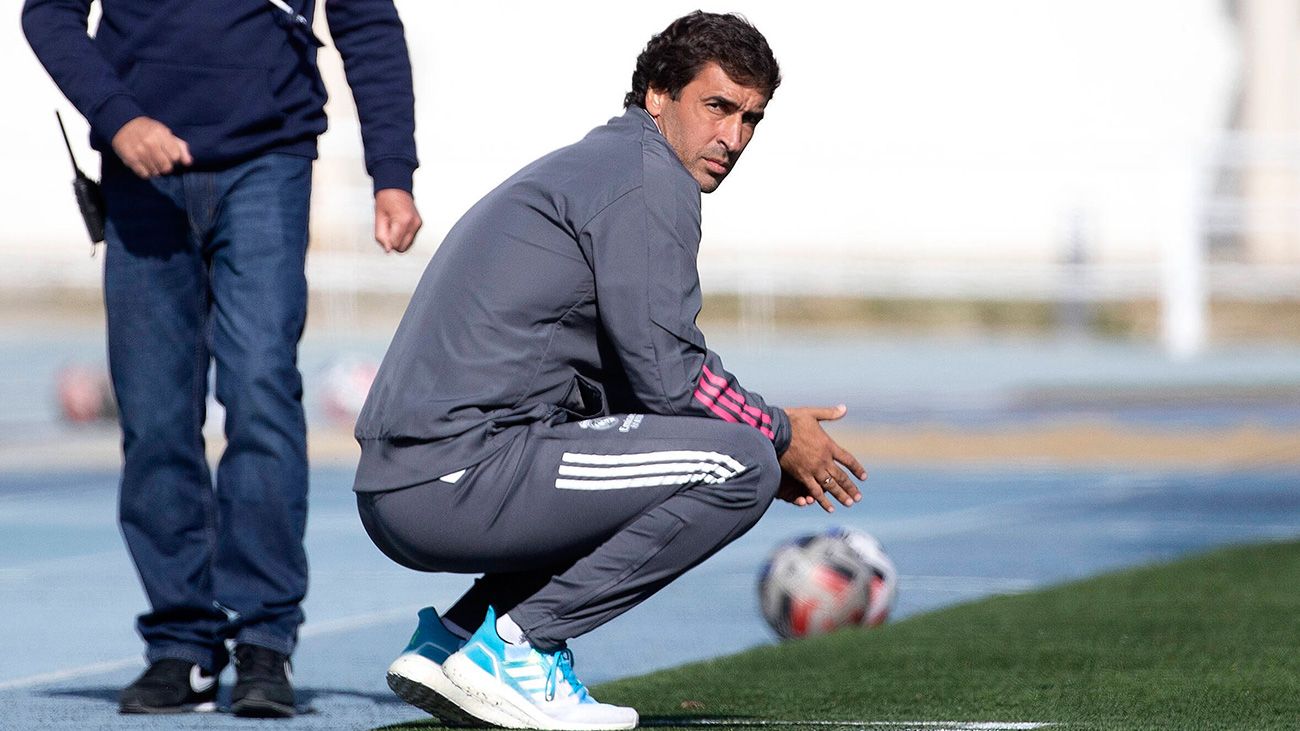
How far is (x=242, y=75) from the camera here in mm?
4398

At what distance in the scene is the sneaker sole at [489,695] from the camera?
3795mm

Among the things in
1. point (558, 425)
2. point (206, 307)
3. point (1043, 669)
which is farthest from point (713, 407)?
point (1043, 669)

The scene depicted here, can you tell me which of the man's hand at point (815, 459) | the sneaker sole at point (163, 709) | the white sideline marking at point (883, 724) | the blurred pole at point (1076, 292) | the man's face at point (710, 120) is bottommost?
the blurred pole at point (1076, 292)

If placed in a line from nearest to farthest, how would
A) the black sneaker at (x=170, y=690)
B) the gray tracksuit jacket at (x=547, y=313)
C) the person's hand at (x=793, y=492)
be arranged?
the gray tracksuit jacket at (x=547, y=313)
the person's hand at (x=793, y=492)
the black sneaker at (x=170, y=690)

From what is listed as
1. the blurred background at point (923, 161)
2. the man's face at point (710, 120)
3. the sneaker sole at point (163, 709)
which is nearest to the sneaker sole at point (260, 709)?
the sneaker sole at point (163, 709)

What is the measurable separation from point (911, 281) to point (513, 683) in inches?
799

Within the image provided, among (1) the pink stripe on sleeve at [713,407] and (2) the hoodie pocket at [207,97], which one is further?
(2) the hoodie pocket at [207,97]

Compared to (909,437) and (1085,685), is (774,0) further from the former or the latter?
(1085,685)

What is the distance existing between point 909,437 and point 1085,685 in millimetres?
9187

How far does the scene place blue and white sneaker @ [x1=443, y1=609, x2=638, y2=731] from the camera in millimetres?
3803

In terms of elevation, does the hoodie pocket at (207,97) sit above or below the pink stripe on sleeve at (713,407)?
above

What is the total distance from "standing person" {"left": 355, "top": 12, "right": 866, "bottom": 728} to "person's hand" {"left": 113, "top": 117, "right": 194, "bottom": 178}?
61cm

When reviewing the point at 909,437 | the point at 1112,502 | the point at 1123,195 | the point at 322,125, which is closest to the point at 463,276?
the point at 322,125

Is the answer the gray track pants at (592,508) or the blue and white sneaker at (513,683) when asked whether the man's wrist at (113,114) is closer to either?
the gray track pants at (592,508)
